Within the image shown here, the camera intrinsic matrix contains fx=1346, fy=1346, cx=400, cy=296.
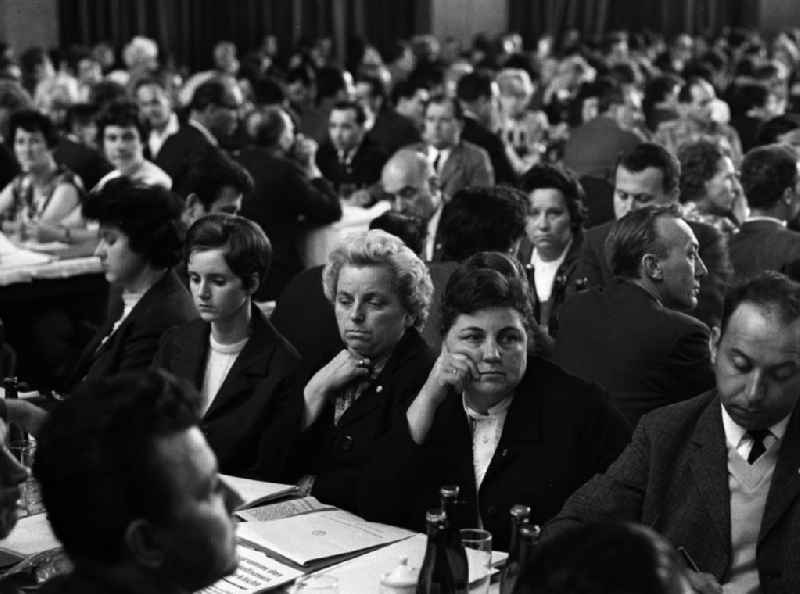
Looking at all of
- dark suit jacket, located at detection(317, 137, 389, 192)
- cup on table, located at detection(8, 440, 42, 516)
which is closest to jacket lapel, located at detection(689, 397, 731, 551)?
cup on table, located at detection(8, 440, 42, 516)

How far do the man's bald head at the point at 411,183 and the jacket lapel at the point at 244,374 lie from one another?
2166mm

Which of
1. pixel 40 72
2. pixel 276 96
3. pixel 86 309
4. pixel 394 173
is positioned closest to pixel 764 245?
pixel 394 173

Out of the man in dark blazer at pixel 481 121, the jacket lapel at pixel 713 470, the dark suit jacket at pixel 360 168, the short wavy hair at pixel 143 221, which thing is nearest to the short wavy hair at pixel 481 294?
the jacket lapel at pixel 713 470

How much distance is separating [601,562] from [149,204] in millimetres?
3222

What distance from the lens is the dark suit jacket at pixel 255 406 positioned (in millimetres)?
3529

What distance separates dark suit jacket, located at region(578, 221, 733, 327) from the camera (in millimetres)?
4840

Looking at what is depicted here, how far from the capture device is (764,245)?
5.22m

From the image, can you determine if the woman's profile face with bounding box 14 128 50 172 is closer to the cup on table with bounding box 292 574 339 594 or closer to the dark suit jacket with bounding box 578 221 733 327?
the dark suit jacket with bounding box 578 221 733 327

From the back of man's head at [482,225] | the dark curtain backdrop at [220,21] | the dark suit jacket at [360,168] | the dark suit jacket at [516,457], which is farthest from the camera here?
the dark curtain backdrop at [220,21]

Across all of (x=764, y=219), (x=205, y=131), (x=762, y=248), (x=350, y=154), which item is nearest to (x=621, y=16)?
(x=350, y=154)

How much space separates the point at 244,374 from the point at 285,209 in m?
3.00

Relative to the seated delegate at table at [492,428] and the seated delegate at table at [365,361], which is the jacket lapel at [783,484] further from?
the seated delegate at table at [365,361]

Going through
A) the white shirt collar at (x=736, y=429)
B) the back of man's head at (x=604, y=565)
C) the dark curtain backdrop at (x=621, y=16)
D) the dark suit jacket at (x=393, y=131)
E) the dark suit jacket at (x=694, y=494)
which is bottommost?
the dark curtain backdrop at (x=621, y=16)

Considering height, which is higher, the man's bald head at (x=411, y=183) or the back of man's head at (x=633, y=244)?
the back of man's head at (x=633, y=244)
